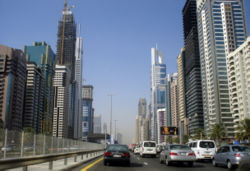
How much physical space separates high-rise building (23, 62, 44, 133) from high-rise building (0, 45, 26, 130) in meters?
17.8

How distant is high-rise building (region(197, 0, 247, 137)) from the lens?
447 feet

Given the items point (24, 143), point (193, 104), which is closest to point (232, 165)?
point (24, 143)

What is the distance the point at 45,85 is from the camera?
195875mm

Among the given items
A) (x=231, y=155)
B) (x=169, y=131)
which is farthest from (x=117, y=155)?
(x=169, y=131)

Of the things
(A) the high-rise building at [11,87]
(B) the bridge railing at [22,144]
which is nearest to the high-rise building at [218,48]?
(A) the high-rise building at [11,87]

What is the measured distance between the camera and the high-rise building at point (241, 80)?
361ft

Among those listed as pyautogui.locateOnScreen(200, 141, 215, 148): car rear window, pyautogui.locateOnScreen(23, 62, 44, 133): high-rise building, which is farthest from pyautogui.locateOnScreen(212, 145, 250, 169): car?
pyautogui.locateOnScreen(23, 62, 44, 133): high-rise building

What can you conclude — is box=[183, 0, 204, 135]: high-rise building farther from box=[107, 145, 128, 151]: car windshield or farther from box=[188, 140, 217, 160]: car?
box=[107, 145, 128, 151]: car windshield

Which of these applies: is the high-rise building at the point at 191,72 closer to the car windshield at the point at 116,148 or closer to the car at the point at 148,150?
the car at the point at 148,150

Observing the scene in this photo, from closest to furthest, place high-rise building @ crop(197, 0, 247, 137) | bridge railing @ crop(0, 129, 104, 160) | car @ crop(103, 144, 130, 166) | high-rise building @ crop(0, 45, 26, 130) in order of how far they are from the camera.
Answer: bridge railing @ crop(0, 129, 104, 160), car @ crop(103, 144, 130, 166), high-rise building @ crop(0, 45, 26, 130), high-rise building @ crop(197, 0, 247, 137)

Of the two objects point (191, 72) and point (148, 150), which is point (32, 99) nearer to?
point (191, 72)

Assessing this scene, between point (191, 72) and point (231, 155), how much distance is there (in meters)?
160

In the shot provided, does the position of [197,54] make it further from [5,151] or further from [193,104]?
[5,151]

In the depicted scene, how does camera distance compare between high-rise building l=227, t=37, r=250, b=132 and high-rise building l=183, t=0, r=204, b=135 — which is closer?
high-rise building l=227, t=37, r=250, b=132
